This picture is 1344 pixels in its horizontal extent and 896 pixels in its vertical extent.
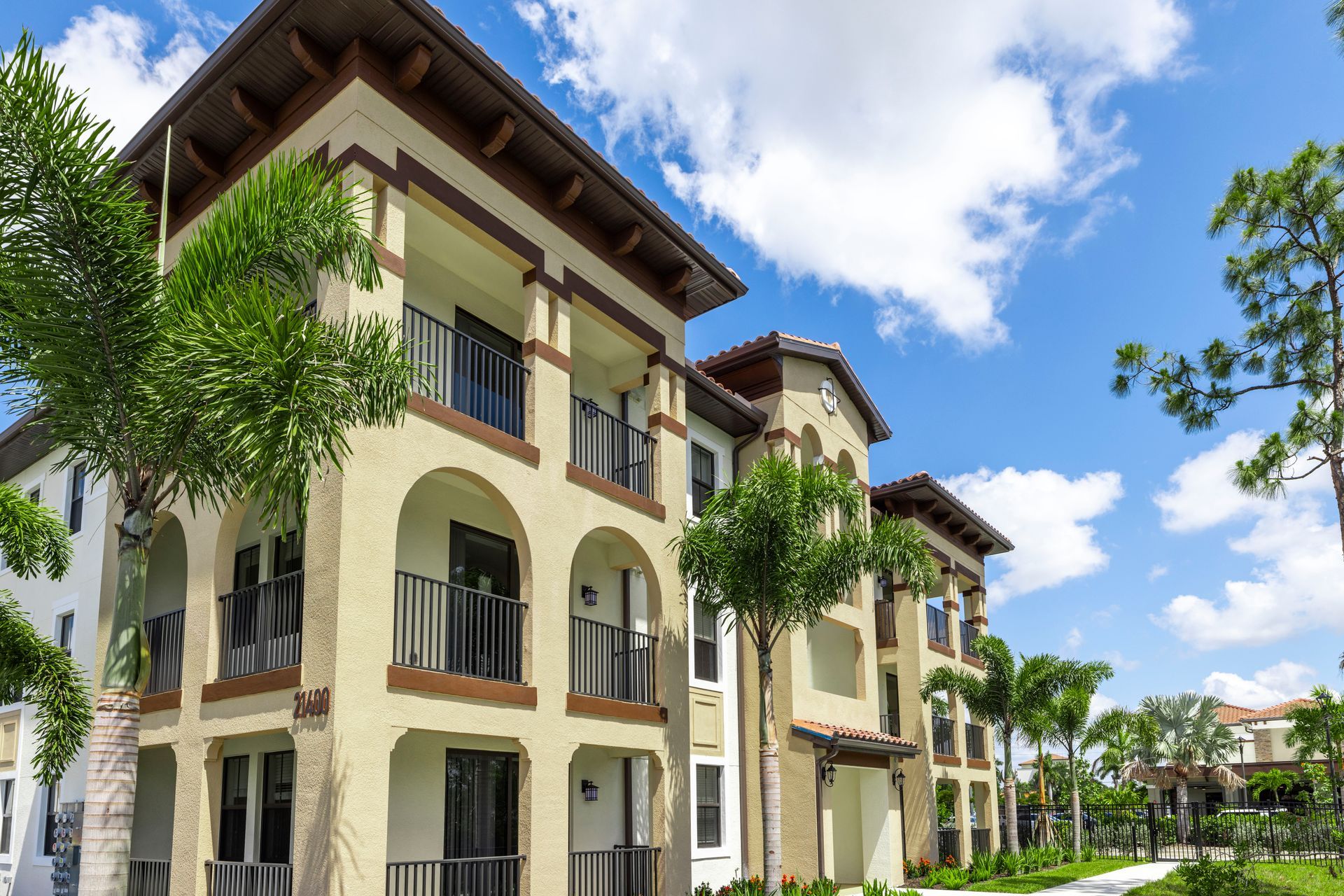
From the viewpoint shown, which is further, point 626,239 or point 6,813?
point 6,813

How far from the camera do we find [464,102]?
13805 millimetres

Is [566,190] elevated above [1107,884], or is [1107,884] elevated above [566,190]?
[566,190]

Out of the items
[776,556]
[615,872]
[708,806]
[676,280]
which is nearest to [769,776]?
[615,872]

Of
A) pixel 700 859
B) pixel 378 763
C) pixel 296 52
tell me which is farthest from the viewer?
pixel 700 859

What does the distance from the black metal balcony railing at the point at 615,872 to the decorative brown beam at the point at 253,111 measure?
35.1ft

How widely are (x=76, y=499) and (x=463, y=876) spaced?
12176mm

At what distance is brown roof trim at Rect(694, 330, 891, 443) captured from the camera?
22250 mm

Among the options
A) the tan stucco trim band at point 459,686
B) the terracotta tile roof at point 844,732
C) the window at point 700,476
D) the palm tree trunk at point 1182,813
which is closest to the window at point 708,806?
the terracotta tile roof at point 844,732

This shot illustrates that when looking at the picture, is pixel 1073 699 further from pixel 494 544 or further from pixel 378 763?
pixel 378 763

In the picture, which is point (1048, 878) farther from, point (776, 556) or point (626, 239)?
point (626, 239)

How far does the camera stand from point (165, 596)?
54.7ft

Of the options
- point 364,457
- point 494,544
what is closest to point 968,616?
point 494,544

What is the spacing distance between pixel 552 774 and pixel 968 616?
2416cm

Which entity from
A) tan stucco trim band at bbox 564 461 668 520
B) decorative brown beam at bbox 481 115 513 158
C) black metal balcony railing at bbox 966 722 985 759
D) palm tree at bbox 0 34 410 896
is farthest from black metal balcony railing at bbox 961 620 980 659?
palm tree at bbox 0 34 410 896
